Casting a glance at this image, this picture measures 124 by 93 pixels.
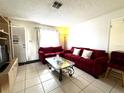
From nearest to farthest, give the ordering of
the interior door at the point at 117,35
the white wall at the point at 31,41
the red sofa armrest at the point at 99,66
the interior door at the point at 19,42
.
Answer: the red sofa armrest at the point at 99,66, the interior door at the point at 117,35, the interior door at the point at 19,42, the white wall at the point at 31,41

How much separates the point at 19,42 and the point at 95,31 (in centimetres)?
370

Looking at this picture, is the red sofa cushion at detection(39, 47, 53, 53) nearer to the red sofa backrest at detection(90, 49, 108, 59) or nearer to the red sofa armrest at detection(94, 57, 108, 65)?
the red sofa backrest at detection(90, 49, 108, 59)

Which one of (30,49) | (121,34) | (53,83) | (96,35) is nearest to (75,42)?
(96,35)

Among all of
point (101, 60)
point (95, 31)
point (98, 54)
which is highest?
point (95, 31)

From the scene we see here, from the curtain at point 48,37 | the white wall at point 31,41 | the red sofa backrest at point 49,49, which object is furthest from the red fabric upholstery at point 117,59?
the white wall at point 31,41

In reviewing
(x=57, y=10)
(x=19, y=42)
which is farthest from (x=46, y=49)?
(x=57, y=10)

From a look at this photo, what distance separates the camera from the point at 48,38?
4.55 m

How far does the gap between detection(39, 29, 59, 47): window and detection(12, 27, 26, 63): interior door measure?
1024 mm

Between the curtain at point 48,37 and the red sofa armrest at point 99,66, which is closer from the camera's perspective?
the red sofa armrest at point 99,66

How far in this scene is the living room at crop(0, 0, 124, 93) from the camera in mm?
1948

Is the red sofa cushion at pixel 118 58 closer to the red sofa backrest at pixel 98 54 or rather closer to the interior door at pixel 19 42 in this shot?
the red sofa backrest at pixel 98 54

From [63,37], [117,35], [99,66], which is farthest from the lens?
[63,37]

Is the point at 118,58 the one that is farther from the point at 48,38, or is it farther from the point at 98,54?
the point at 48,38

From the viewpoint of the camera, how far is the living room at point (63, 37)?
76.7 inches
